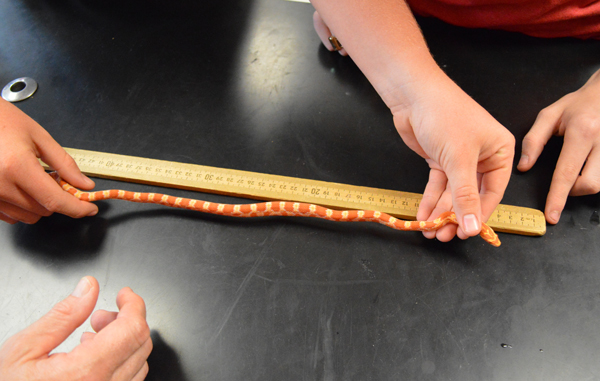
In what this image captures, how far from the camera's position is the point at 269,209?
1.63 metres

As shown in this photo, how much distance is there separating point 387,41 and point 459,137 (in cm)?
50

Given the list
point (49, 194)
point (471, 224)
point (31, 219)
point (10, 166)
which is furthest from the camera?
point (31, 219)

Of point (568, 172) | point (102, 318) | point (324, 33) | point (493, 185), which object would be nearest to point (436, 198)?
point (493, 185)

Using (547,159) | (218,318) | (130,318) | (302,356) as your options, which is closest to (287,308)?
(302,356)

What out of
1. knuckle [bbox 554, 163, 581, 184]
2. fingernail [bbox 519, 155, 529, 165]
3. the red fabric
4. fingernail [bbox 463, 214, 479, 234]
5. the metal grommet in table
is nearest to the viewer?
fingernail [bbox 463, 214, 479, 234]

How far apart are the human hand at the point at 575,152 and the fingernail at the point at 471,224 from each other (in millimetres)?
636

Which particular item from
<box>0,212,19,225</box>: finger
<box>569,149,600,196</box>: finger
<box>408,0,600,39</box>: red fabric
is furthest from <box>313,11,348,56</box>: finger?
<box>0,212,19,225</box>: finger

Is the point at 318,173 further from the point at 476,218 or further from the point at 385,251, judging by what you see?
the point at 476,218

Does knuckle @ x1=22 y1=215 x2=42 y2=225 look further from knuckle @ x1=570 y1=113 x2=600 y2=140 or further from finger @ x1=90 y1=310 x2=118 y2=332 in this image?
knuckle @ x1=570 y1=113 x2=600 y2=140

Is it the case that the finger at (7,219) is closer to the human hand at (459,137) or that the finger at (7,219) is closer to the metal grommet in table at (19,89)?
the metal grommet in table at (19,89)

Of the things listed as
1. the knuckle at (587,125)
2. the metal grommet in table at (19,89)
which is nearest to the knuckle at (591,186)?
the knuckle at (587,125)

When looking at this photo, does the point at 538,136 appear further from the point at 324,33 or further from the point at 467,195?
the point at 324,33

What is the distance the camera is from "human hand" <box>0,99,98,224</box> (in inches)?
54.2

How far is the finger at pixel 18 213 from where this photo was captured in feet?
4.84
